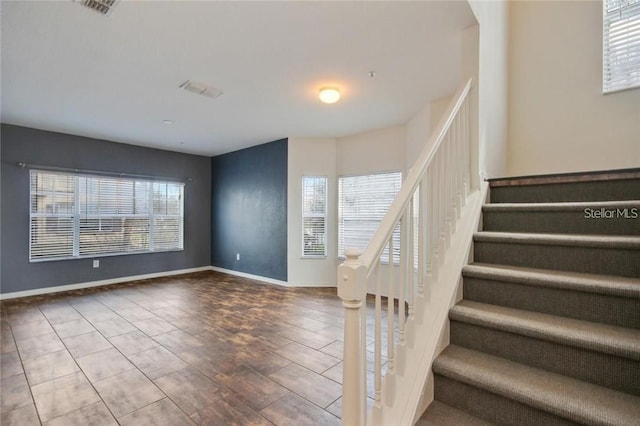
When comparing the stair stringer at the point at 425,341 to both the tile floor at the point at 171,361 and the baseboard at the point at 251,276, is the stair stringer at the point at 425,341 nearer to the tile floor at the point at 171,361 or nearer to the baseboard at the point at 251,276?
the tile floor at the point at 171,361

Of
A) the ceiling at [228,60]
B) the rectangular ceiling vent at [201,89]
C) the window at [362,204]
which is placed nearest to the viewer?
the ceiling at [228,60]

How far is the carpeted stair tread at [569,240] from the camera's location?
1.49 meters

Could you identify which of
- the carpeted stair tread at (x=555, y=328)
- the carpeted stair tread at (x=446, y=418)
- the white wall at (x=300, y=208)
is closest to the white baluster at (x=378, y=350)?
the carpeted stair tread at (x=446, y=418)

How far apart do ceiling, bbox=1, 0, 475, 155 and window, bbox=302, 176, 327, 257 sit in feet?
4.17

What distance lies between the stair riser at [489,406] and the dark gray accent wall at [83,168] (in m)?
5.94

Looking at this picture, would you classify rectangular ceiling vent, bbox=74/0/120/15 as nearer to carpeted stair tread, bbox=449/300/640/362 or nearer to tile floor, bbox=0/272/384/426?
tile floor, bbox=0/272/384/426

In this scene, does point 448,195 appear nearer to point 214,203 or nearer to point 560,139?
point 560,139

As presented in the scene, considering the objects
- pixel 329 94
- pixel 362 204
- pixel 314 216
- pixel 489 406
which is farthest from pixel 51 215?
pixel 489 406

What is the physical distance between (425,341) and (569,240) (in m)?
0.96

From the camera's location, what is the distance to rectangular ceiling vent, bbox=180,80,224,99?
3.21m

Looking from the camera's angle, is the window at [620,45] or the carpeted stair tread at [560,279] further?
the window at [620,45]

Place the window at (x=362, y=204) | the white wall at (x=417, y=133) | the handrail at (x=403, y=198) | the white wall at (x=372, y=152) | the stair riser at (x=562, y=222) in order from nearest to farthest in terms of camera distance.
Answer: the handrail at (x=403, y=198) → the stair riser at (x=562, y=222) → the white wall at (x=417, y=133) → the white wall at (x=372, y=152) → the window at (x=362, y=204)

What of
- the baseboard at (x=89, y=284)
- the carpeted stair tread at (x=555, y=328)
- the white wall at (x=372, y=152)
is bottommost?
the baseboard at (x=89, y=284)

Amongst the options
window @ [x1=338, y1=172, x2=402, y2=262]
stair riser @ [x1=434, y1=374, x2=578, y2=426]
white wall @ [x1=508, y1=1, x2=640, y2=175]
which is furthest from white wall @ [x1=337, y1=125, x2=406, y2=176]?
stair riser @ [x1=434, y1=374, x2=578, y2=426]
